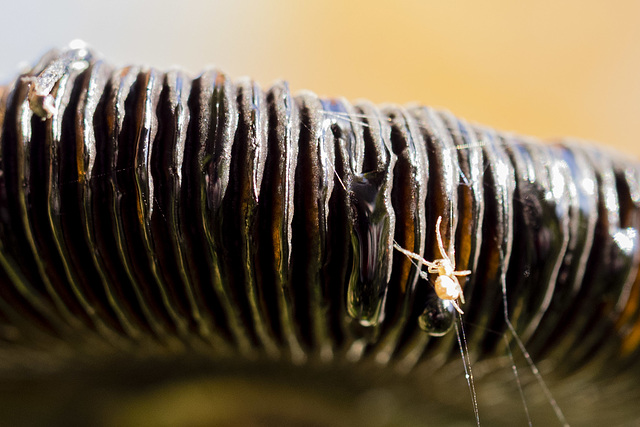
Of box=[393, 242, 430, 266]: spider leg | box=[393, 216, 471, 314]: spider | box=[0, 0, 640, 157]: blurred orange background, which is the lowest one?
box=[393, 216, 471, 314]: spider

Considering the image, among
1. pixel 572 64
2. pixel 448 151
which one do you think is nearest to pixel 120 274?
pixel 448 151

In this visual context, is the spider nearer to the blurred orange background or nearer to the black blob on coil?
the black blob on coil

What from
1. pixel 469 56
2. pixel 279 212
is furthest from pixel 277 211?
pixel 469 56

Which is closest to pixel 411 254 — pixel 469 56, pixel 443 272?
pixel 443 272

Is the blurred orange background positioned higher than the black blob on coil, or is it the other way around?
the blurred orange background

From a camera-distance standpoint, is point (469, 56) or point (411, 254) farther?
point (469, 56)

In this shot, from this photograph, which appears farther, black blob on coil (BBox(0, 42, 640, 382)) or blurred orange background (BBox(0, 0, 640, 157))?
blurred orange background (BBox(0, 0, 640, 157))

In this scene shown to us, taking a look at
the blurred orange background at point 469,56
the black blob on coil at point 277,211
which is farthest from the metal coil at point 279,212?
the blurred orange background at point 469,56

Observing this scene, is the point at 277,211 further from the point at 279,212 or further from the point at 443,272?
the point at 443,272

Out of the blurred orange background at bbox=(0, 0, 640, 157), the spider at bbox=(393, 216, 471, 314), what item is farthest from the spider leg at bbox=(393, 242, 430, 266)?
the blurred orange background at bbox=(0, 0, 640, 157)
